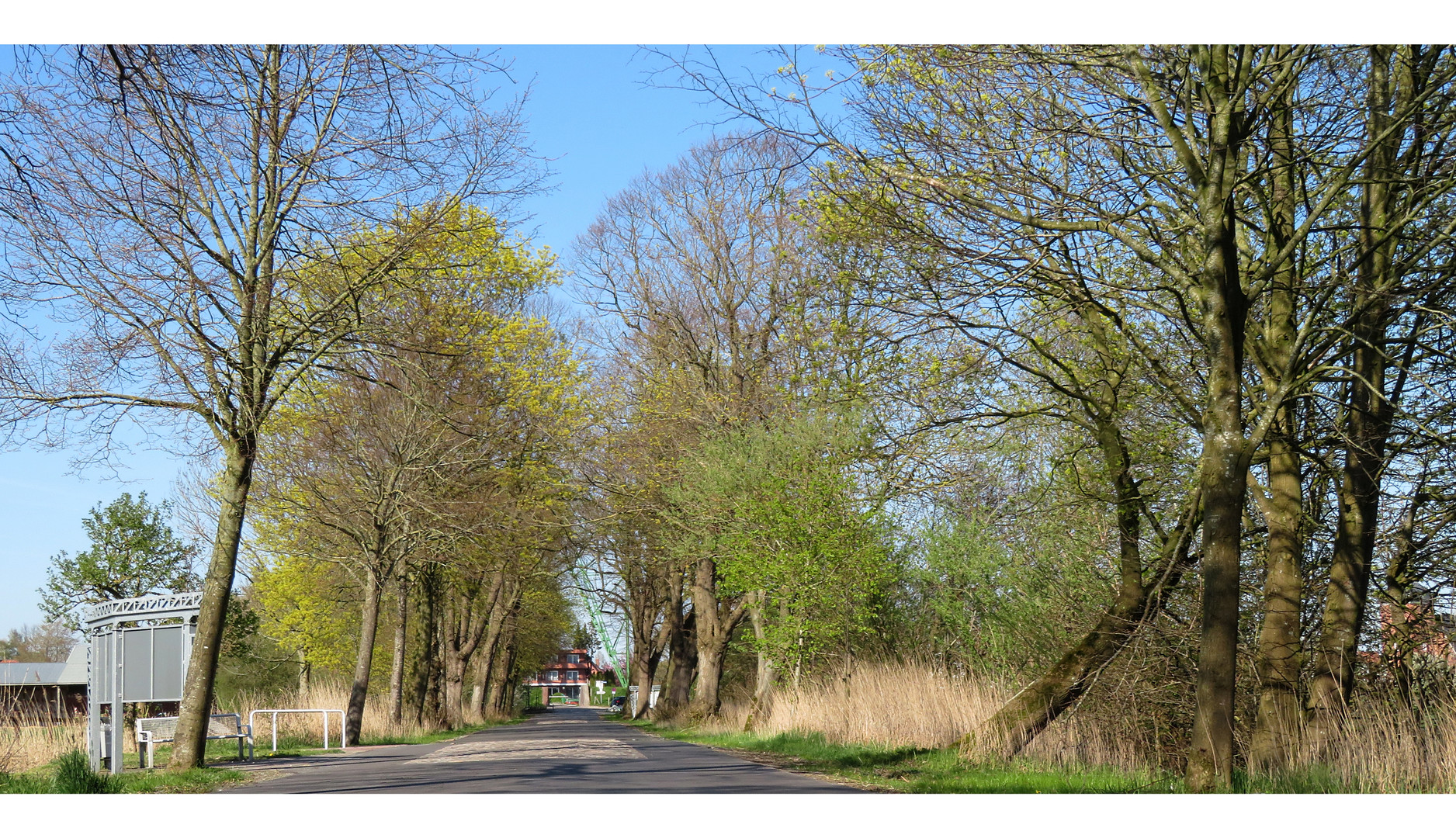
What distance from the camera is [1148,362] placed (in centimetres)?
1159

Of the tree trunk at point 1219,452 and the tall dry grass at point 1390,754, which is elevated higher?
the tree trunk at point 1219,452

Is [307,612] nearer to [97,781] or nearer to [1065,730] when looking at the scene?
[97,781]

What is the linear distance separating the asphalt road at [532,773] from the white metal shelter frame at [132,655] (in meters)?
1.69

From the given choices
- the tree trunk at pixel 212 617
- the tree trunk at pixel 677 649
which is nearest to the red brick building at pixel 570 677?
the tree trunk at pixel 677 649

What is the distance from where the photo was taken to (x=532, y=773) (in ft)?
41.5

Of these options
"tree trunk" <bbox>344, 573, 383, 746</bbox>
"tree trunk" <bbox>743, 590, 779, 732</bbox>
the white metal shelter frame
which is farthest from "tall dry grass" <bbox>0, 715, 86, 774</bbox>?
"tree trunk" <bbox>743, 590, 779, 732</bbox>

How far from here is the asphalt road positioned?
10.5 meters

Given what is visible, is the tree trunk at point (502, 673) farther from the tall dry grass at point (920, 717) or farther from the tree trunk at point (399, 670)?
the tall dry grass at point (920, 717)

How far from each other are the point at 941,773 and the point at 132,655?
9.35 metres

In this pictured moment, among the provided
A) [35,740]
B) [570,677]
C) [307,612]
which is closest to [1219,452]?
[35,740]

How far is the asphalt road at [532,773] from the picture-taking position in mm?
10539

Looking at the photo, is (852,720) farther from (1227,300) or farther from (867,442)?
(1227,300)

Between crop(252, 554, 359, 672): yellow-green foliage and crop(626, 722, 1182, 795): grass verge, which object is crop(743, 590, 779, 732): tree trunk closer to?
crop(626, 722, 1182, 795): grass verge

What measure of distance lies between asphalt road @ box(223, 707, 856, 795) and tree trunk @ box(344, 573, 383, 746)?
2566 millimetres
